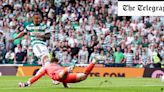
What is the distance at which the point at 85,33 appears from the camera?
3009 cm

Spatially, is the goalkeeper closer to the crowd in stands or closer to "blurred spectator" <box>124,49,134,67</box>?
the crowd in stands

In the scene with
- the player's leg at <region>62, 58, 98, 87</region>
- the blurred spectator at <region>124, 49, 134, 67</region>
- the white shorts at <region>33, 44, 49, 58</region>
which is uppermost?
the white shorts at <region>33, 44, 49, 58</region>

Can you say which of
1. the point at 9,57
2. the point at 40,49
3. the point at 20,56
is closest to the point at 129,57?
the point at 20,56

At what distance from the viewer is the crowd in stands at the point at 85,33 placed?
28.4m

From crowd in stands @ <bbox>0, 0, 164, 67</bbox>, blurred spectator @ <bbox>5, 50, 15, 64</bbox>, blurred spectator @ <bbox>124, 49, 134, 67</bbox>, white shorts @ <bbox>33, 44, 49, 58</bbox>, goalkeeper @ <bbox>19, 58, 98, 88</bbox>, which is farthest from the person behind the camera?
blurred spectator @ <bbox>5, 50, 15, 64</bbox>

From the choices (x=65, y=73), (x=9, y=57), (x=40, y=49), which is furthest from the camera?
(x=9, y=57)

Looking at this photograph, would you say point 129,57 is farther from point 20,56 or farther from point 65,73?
point 65,73

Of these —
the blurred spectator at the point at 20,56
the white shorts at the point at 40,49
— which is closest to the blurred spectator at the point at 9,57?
the blurred spectator at the point at 20,56

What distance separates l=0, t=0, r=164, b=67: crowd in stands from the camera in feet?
93.1

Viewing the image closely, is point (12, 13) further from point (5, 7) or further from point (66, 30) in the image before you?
point (66, 30)

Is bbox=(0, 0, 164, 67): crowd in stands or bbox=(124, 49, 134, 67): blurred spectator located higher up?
bbox=(0, 0, 164, 67): crowd in stands

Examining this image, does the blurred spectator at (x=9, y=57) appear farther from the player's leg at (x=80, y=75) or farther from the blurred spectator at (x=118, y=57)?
the player's leg at (x=80, y=75)

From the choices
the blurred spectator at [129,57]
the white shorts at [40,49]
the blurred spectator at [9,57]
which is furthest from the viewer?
the blurred spectator at [9,57]

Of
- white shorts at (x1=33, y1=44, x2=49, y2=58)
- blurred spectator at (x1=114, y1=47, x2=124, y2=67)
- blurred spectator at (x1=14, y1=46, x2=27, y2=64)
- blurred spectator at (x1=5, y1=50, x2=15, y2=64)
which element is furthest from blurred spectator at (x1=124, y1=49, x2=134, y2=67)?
white shorts at (x1=33, y1=44, x2=49, y2=58)
